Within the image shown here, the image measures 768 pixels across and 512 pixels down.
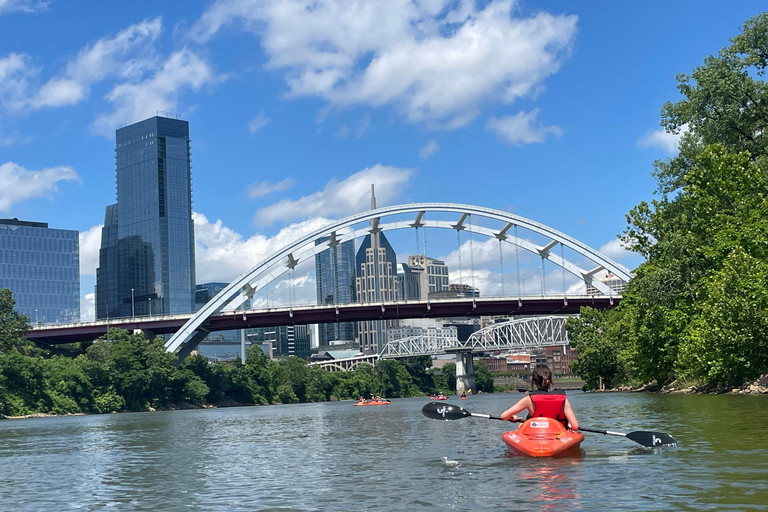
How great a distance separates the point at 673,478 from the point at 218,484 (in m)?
7.55

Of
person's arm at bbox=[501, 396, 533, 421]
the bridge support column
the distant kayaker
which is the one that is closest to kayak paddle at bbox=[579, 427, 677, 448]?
the distant kayaker

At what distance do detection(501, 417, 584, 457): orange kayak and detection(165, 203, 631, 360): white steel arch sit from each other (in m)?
79.1

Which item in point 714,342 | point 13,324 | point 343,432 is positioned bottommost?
point 343,432

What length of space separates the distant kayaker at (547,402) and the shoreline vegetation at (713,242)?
69.7ft

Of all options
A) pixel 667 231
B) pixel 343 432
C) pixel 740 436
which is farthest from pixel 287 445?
pixel 667 231

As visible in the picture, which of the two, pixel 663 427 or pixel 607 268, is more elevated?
pixel 607 268

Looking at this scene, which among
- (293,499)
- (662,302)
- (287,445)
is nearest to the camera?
(293,499)

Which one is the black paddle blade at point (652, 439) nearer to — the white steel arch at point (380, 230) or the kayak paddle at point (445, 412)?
the kayak paddle at point (445, 412)

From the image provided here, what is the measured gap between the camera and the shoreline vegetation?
36.0 metres

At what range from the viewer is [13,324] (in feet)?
293

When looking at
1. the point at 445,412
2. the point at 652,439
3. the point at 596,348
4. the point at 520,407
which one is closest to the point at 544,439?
the point at 520,407

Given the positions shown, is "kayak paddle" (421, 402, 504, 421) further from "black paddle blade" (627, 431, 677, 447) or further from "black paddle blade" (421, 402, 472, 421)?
"black paddle blade" (627, 431, 677, 447)

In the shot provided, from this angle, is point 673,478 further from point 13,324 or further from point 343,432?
point 13,324

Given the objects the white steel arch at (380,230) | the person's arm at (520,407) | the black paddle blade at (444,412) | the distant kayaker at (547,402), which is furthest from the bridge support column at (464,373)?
the distant kayaker at (547,402)
